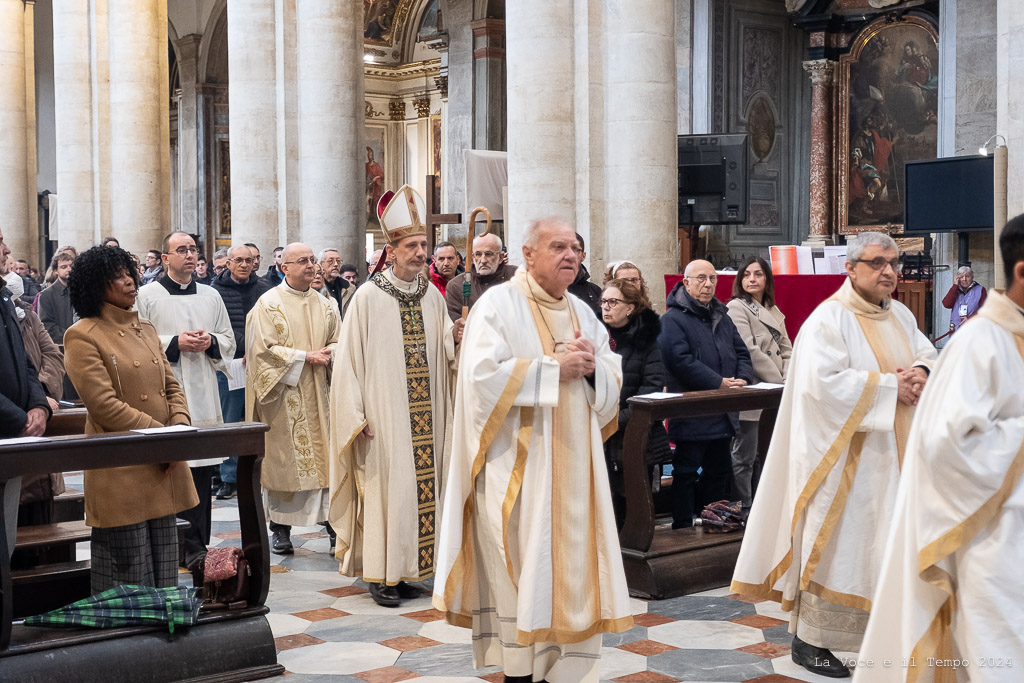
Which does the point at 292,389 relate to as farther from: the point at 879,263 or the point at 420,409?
the point at 879,263

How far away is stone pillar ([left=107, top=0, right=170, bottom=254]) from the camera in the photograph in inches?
631

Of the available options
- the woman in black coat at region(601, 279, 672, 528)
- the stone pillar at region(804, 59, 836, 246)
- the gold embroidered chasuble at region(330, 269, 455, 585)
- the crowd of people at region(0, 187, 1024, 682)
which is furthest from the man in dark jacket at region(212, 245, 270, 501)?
the stone pillar at region(804, 59, 836, 246)

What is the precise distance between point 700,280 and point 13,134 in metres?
15.6

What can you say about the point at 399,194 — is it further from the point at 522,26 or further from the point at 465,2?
the point at 465,2

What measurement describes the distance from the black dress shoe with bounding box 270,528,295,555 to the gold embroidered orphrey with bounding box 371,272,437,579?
4.54 ft

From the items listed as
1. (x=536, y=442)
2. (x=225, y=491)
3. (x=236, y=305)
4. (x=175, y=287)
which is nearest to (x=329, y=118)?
(x=236, y=305)

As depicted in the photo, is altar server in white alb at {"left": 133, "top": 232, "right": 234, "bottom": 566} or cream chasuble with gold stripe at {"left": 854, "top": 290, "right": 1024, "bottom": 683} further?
altar server in white alb at {"left": 133, "top": 232, "right": 234, "bottom": 566}

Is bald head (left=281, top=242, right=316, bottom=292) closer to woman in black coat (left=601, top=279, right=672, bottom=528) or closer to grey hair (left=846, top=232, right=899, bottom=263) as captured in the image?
woman in black coat (left=601, top=279, right=672, bottom=528)

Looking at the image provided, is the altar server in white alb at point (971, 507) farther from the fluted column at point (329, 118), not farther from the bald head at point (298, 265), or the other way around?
the fluted column at point (329, 118)

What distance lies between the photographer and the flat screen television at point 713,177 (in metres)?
13.5

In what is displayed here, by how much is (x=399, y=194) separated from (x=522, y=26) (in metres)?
3.58

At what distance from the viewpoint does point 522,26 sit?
29.7ft

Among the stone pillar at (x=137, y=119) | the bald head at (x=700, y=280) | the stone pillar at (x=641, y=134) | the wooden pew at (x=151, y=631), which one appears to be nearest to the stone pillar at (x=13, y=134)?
the stone pillar at (x=137, y=119)

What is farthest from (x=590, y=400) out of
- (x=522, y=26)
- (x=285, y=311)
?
(x=522, y=26)
